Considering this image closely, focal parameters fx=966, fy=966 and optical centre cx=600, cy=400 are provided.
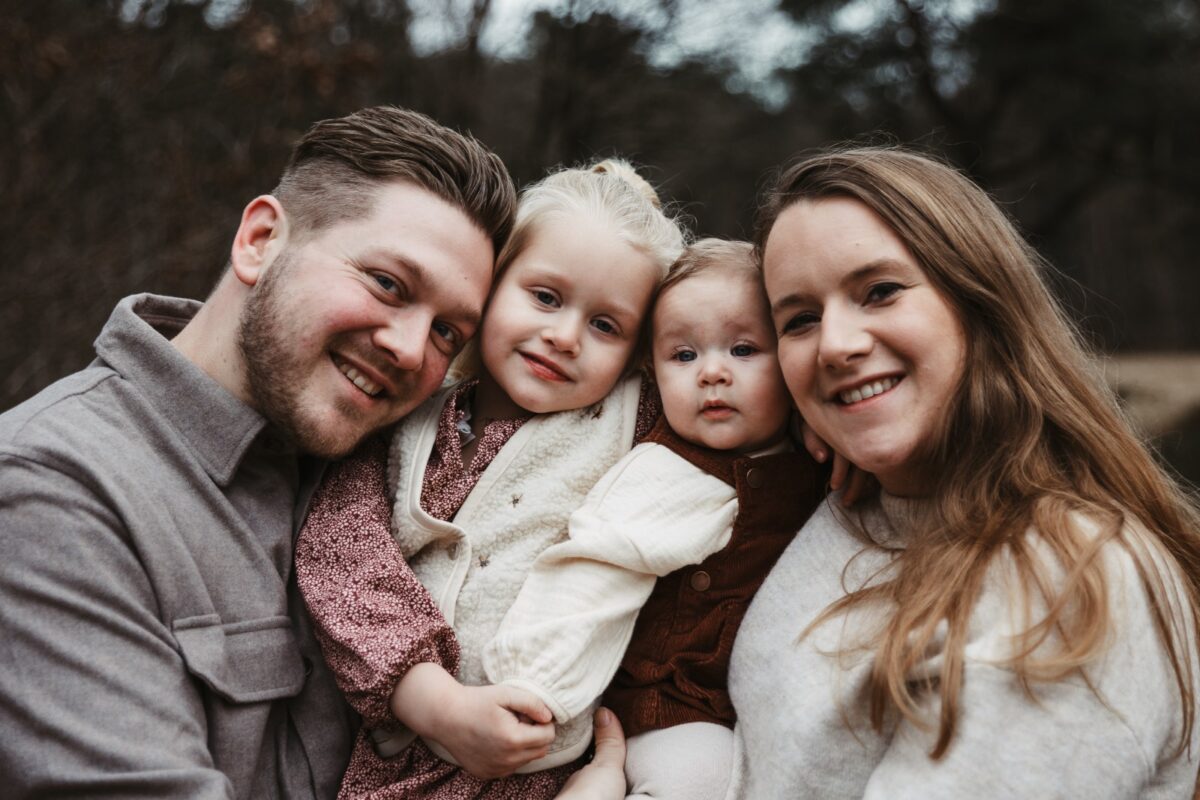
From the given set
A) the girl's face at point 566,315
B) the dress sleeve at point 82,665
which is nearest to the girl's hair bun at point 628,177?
the girl's face at point 566,315

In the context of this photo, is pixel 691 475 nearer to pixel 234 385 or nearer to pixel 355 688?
pixel 355 688

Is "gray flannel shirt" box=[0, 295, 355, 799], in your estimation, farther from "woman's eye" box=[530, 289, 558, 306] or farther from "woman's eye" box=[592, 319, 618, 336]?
"woman's eye" box=[592, 319, 618, 336]

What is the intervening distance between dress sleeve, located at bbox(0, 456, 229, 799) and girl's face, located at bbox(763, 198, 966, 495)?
1478 millimetres

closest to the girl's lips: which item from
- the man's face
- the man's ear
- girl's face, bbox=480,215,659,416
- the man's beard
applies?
girl's face, bbox=480,215,659,416

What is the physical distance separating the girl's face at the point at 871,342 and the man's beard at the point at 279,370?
114 cm

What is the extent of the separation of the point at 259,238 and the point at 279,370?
42 cm

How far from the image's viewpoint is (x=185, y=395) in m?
2.24

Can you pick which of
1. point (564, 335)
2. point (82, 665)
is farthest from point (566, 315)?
point (82, 665)

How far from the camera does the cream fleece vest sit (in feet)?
7.46

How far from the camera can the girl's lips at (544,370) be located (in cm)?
250

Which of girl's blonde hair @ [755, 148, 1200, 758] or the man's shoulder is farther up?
girl's blonde hair @ [755, 148, 1200, 758]

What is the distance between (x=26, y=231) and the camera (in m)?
5.21

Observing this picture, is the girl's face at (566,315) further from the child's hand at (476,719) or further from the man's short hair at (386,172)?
the child's hand at (476,719)

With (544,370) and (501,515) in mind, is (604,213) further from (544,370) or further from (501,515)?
(501,515)
